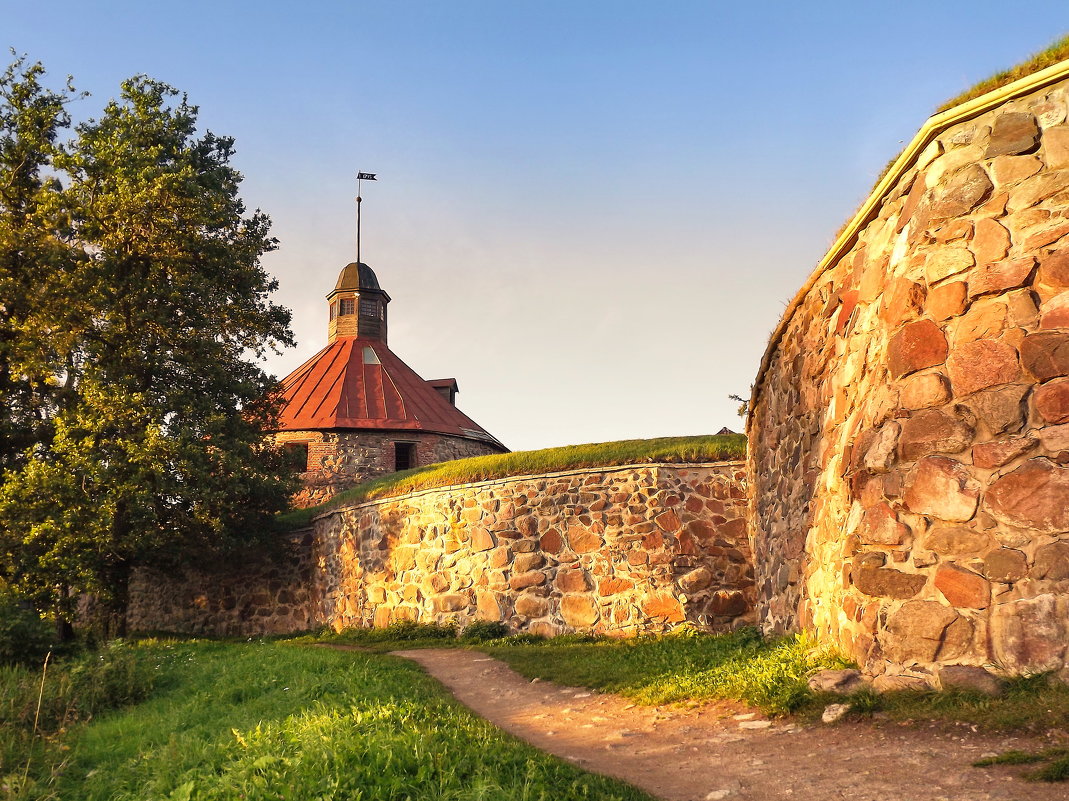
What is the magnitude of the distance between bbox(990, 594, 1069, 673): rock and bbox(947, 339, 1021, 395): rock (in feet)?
4.54

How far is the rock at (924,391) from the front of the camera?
5.28 m

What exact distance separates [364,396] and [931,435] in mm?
21131

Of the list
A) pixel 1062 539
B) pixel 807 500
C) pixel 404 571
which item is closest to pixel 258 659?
pixel 404 571

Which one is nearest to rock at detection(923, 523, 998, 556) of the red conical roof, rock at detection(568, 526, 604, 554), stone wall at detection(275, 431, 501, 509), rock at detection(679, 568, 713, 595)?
rock at detection(679, 568, 713, 595)

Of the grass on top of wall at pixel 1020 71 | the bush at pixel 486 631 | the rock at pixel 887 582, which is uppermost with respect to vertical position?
the grass on top of wall at pixel 1020 71

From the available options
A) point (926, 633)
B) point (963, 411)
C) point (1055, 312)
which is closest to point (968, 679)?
point (926, 633)

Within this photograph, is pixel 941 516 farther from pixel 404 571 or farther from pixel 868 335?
pixel 404 571

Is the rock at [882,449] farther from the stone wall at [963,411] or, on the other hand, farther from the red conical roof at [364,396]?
the red conical roof at [364,396]

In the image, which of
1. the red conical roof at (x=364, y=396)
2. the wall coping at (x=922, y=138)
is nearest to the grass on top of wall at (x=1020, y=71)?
the wall coping at (x=922, y=138)

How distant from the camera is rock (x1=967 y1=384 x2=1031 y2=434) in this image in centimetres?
488

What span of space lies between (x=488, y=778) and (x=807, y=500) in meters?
5.16

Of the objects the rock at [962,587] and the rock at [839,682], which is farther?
the rock at [839,682]

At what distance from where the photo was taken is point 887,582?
5340 mm

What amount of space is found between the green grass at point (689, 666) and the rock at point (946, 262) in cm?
294
